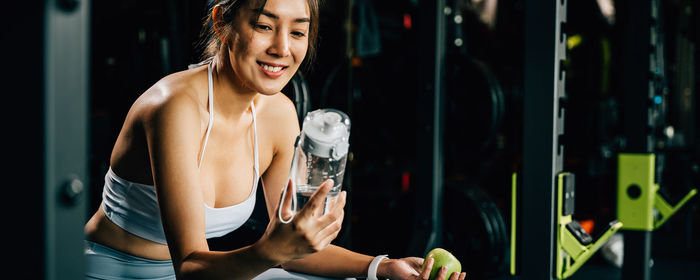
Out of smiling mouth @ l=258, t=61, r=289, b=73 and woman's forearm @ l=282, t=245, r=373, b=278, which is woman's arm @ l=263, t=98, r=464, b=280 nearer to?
woman's forearm @ l=282, t=245, r=373, b=278

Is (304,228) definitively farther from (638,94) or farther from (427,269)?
(638,94)

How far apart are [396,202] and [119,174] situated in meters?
2.72

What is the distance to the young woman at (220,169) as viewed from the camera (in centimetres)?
109

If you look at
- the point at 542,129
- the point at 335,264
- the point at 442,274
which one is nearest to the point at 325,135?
the point at 442,274

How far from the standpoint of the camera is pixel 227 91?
4.57ft

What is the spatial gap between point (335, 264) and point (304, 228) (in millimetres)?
618

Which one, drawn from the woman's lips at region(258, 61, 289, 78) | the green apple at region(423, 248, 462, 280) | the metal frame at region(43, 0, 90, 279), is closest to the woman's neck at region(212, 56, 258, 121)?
the woman's lips at region(258, 61, 289, 78)

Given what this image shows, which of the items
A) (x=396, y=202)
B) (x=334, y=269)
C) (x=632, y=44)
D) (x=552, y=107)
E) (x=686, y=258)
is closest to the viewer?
(x=334, y=269)

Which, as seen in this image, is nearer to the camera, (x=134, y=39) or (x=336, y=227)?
(x=336, y=227)

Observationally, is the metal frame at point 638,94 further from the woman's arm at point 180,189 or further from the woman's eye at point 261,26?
the woman's arm at point 180,189

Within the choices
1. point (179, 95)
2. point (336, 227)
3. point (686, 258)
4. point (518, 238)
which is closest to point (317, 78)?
point (518, 238)

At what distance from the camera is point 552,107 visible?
165 centimetres
